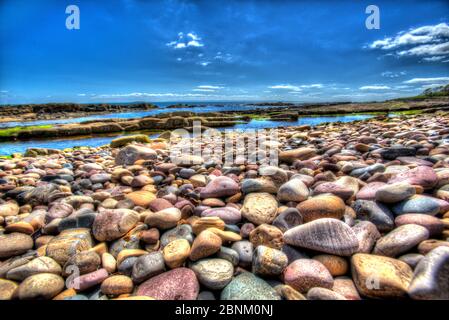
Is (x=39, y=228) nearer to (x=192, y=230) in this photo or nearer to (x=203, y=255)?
(x=192, y=230)

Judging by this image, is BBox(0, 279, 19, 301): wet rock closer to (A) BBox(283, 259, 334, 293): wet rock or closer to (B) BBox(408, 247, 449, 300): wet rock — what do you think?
(A) BBox(283, 259, 334, 293): wet rock

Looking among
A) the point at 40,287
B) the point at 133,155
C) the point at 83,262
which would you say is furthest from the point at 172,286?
the point at 133,155

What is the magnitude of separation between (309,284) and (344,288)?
200mm

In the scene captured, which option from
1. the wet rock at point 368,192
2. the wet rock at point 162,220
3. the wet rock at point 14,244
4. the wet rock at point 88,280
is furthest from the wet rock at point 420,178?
the wet rock at point 14,244

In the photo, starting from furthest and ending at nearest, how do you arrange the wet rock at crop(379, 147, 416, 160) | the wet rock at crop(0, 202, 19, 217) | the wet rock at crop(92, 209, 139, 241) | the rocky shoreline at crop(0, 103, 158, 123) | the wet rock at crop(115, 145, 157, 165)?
the rocky shoreline at crop(0, 103, 158, 123) < the wet rock at crop(115, 145, 157, 165) < the wet rock at crop(379, 147, 416, 160) < the wet rock at crop(0, 202, 19, 217) < the wet rock at crop(92, 209, 139, 241)

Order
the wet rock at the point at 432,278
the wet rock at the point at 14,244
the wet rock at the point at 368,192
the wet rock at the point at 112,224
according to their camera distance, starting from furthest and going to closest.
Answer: the wet rock at the point at 368,192 → the wet rock at the point at 112,224 → the wet rock at the point at 14,244 → the wet rock at the point at 432,278

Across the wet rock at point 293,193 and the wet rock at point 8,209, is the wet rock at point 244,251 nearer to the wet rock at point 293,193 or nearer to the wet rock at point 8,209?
the wet rock at point 293,193

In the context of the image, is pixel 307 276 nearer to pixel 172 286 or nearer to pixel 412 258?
pixel 412 258

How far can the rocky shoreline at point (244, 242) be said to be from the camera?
1.42m

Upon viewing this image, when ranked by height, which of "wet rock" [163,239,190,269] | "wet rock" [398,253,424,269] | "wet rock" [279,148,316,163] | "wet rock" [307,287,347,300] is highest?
"wet rock" [279,148,316,163]

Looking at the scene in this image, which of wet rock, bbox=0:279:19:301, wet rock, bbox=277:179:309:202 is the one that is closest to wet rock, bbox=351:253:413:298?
wet rock, bbox=277:179:309:202

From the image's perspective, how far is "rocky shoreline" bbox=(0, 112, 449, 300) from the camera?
1.42m

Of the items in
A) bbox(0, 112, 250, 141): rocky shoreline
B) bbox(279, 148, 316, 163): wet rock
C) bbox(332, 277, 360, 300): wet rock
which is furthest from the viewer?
bbox(0, 112, 250, 141): rocky shoreline
